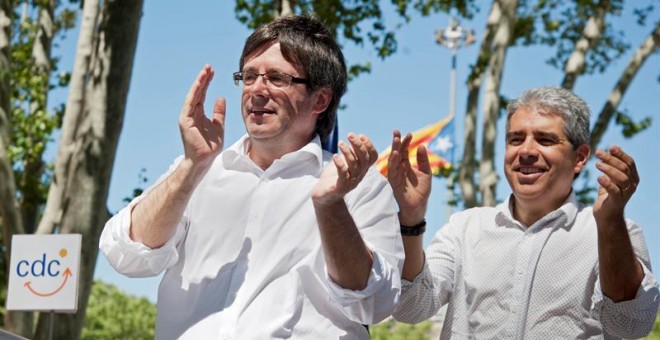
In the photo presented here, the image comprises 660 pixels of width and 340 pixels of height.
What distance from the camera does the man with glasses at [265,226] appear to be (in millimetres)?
3584

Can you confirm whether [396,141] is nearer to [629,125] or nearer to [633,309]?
[633,309]

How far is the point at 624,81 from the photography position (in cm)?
1730

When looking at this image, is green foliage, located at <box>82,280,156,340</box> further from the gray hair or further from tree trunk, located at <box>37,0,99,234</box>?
the gray hair

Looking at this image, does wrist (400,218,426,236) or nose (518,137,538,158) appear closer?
wrist (400,218,426,236)

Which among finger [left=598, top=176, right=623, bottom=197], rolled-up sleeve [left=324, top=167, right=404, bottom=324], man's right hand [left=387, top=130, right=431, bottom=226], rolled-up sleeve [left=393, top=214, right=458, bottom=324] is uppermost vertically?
finger [left=598, top=176, right=623, bottom=197]

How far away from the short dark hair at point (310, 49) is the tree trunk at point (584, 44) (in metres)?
13.5

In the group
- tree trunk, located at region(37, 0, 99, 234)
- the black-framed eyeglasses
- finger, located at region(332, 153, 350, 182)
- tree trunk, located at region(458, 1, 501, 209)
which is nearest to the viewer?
finger, located at region(332, 153, 350, 182)

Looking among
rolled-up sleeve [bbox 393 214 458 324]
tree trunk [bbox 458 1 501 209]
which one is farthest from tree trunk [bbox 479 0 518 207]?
rolled-up sleeve [bbox 393 214 458 324]

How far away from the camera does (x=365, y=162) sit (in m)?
3.35

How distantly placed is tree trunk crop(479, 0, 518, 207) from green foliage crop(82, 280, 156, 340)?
311 inches

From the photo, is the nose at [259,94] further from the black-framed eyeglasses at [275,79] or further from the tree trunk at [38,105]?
the tree trunk at [38,105]

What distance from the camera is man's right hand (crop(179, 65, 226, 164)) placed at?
3592 mm

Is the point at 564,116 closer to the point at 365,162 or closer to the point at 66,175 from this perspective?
the point at 365,162

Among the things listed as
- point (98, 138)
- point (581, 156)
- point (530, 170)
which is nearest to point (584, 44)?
point (98, 138)
